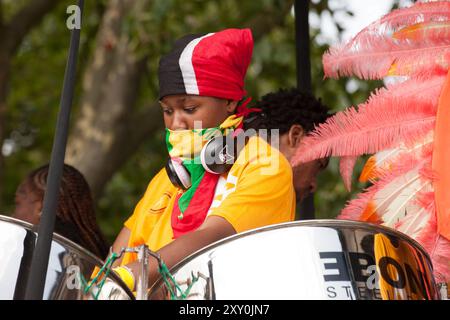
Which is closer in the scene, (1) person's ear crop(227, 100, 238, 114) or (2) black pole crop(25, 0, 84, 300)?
(2) black pole crop(25, 0, 84, 300)

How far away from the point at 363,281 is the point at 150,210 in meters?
0.67

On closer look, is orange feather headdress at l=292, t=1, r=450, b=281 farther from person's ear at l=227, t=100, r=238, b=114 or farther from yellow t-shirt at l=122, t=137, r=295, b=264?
person's ear at l=227, t=100, r=238, b=114

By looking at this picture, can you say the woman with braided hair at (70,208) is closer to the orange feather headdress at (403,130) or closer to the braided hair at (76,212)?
the braided hair at (76,212)

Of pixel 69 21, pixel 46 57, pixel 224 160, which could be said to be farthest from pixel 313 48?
pixel 69 21

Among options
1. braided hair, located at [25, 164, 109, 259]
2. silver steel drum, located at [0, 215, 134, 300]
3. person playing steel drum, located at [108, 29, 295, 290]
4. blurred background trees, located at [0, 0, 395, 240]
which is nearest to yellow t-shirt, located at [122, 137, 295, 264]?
person playing steel drum, located at [108, 29, 295, 290]

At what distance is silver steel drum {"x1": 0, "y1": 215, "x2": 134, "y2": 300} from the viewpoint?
1.31 meters

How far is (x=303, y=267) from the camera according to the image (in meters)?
1.39

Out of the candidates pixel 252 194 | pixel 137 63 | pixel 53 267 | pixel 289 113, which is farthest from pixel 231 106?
pixel 137 63

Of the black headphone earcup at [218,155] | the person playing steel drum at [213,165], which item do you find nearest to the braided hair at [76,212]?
the person playing steel drum at [213,165]

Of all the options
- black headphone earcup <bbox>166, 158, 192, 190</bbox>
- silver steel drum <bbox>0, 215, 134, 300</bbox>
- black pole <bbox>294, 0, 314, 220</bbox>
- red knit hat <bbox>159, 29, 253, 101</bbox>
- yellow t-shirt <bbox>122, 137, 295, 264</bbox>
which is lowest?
silver steel drum <bbox>0, 215, 134, 300</bbox>

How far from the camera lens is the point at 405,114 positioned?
1.72 m

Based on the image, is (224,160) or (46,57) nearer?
(224,160)

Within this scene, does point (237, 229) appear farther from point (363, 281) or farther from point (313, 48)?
point (313, 48)

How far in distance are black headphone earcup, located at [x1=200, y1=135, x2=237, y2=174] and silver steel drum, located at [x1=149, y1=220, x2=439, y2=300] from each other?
39 cm
